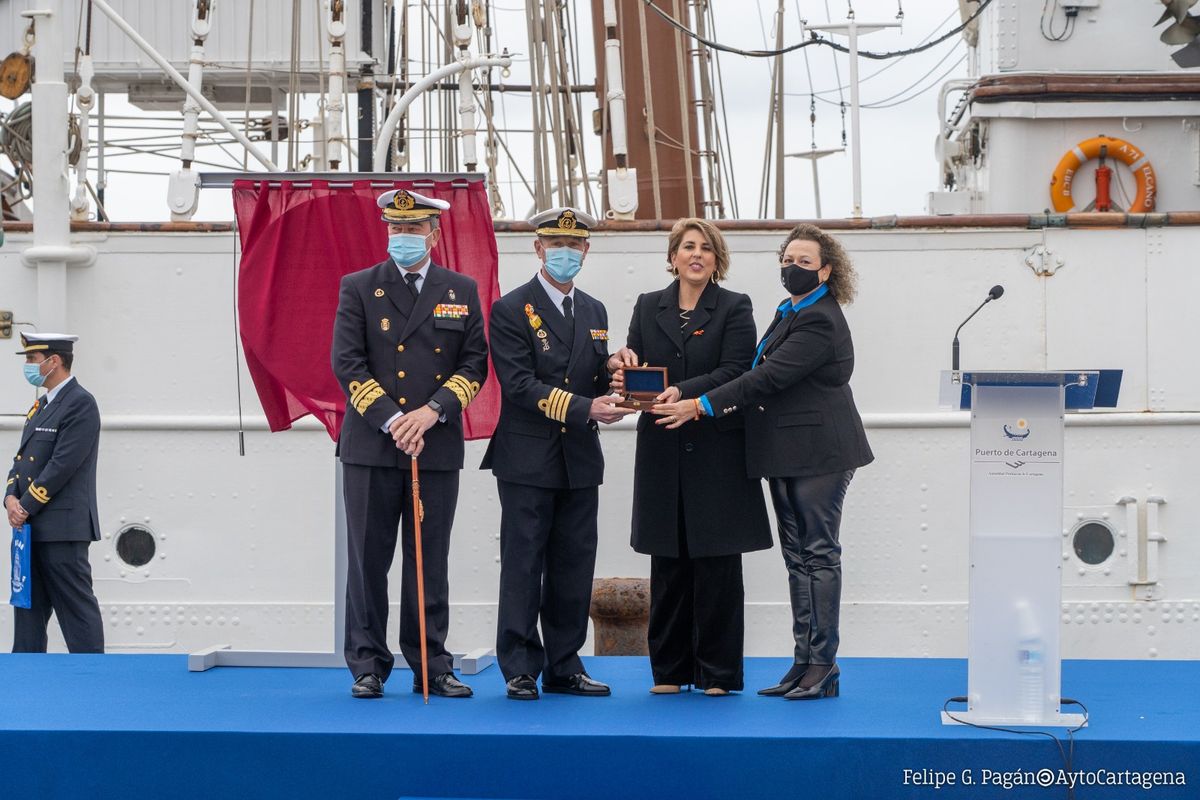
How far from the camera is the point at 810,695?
479cm

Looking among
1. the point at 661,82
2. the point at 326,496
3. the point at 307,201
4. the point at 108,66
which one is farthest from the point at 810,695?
the point at 108,66

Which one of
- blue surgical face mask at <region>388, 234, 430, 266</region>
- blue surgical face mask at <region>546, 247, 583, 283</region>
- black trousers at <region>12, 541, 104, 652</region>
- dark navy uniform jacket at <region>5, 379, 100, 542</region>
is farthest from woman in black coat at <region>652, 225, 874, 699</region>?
black trousers at <region>12, 541, 104, 652</region>

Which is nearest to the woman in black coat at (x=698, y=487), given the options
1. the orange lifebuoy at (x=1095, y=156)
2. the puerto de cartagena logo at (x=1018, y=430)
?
the puerto de cartagena logo at (x=1018, y=430)

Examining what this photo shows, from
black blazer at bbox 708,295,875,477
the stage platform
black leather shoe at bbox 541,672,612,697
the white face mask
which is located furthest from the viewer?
the white face mask

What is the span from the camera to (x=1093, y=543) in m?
7.33

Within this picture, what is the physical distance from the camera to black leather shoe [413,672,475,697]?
4.89m

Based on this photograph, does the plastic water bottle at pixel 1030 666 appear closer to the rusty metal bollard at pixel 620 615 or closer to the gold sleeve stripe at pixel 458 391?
the gold sleeve stripe at pixel 458 391

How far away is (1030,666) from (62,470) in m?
4.24

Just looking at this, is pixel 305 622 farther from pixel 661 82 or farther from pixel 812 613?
pixel 661 82

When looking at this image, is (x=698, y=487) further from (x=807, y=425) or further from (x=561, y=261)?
(x=561, y=261)

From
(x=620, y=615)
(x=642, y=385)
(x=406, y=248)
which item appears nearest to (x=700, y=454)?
(x=642, y=385)

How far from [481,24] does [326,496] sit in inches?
105

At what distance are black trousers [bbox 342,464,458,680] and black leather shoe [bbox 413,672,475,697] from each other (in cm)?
2

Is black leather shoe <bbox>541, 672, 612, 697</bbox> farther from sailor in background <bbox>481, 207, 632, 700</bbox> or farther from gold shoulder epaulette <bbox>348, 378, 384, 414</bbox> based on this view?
gold shoulder epaulette <bbox>348, 378, 384, 414</bbox>
